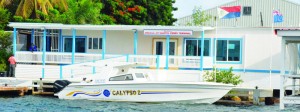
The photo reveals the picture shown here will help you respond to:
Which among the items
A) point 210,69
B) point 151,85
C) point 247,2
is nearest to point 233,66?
point 210,69

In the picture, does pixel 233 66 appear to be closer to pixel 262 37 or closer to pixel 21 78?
pixel 262 37

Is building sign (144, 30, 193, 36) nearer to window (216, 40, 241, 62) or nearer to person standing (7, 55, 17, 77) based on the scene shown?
window (216, 40, 241, 62)

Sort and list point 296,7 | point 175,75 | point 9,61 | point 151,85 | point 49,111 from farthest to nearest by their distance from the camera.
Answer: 1. point 296,7
2. point 9,61
3. point 175,75
4. point 151,85
5. point 49,111

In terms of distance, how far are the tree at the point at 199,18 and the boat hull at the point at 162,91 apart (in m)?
23.7

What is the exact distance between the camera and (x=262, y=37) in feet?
139

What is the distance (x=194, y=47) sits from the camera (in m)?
44.3

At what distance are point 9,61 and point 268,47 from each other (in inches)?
584

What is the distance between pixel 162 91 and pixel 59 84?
5.43 metres

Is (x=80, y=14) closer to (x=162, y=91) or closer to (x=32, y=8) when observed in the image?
(x=32, y=8)

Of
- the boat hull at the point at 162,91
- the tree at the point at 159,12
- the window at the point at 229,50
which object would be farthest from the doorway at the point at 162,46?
the tree at the point at 159,12

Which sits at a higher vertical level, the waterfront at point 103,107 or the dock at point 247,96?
the dock at point 247,96

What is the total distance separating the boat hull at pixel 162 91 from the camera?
37469 millimetres

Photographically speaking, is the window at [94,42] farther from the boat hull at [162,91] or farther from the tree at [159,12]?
the tree at [159,12]

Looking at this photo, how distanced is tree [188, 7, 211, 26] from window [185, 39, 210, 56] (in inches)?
657
